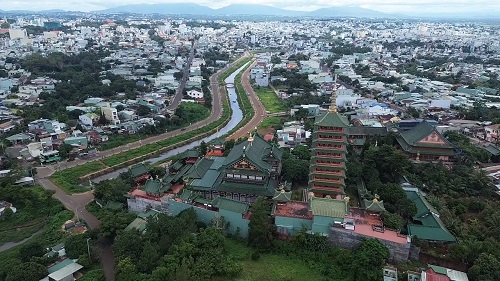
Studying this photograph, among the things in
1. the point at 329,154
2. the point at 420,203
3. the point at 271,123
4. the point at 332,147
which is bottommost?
the point at 271,123

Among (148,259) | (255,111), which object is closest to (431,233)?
(148,259)

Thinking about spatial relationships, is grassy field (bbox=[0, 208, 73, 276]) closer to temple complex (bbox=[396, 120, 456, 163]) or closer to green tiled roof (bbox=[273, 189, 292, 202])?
green tiled roof (bbox=[273, 189, 292, 202])

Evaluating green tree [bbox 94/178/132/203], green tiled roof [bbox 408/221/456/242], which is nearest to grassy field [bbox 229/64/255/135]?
green tree [bbox 94/178/132/203]

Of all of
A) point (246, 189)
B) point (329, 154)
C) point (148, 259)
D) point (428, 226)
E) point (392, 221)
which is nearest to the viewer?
point (148, 259)

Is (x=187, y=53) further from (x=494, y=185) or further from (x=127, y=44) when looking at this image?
(x=494, y=185)

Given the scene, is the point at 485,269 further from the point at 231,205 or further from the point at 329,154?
the point at 231,205

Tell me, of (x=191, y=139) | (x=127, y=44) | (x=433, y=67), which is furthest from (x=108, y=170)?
(x=127, y=44)
